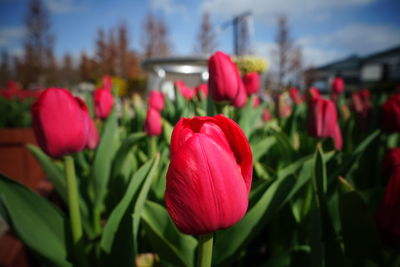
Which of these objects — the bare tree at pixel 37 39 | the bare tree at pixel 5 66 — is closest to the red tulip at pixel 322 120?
the bare tree at pixel 37 39

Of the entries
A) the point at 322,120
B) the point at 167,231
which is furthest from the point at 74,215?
the point at 322,120

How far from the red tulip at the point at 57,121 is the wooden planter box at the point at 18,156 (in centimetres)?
198

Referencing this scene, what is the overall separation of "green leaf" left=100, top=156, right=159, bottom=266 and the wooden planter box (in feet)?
6.74

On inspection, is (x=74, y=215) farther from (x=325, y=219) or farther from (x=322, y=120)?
(x=322, y=120)

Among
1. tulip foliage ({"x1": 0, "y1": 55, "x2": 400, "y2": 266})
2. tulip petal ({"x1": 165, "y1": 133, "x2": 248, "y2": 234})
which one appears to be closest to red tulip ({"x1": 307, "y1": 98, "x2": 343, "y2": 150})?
tulip foliage ({"x1": 0, "y1": 55, "x2": 400, "y2": 266})

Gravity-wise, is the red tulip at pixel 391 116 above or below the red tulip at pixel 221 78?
below

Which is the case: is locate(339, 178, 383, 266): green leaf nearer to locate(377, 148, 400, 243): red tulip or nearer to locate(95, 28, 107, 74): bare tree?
locate(377, 148, 400, 243): red tulip

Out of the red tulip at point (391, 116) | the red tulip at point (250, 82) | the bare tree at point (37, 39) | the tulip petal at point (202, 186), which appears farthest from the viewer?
the bare tree at point (37, 39)

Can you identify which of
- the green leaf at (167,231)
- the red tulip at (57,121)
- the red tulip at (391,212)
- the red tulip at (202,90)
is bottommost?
the green leaf at (167,231)

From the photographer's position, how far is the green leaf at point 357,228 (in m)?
0.45

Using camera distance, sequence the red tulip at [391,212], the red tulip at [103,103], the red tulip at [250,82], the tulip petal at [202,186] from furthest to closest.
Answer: the red tulip at [250,82], the red tulip at [103,103], the red tulip at [391,212], the tulip petal at [202,186]

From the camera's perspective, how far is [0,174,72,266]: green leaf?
46 cm

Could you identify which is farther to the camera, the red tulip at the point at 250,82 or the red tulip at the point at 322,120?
the red tulip at the point at 250,82

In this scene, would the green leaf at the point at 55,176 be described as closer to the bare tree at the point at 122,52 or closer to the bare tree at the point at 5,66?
the bare tree at the point at 122,52
